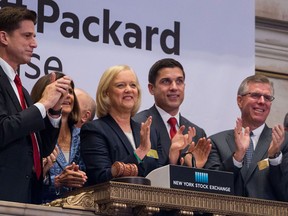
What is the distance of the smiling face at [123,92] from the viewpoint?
20.0ft

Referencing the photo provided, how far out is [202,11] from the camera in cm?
782

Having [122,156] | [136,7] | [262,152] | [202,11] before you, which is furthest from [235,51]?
[122,156]

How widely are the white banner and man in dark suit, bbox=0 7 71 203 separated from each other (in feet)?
4.18

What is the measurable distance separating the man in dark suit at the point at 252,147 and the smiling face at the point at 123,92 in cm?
65

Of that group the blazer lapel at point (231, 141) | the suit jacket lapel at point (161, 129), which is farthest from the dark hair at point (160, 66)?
the blazer lapel at point (231, 141)

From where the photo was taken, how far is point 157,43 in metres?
7.49

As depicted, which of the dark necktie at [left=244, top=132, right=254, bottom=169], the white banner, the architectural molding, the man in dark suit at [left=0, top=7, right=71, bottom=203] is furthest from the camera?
the architectural molding

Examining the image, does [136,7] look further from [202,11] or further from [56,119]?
[56,119]

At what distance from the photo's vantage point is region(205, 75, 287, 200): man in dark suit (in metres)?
6.24

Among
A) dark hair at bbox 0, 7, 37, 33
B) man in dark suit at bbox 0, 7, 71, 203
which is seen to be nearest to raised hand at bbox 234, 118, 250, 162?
man in dark suit at bbox 0, 7, 71, 203

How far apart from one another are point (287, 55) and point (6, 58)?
4.37m

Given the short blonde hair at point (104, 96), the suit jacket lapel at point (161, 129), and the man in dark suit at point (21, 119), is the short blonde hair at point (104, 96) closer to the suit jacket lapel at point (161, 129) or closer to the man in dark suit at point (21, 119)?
the suit jacket lapel at point (161, 129)

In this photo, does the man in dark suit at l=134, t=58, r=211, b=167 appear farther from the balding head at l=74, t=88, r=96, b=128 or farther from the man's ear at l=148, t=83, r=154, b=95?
the balding head at l=74, t=88, r=96, b=128

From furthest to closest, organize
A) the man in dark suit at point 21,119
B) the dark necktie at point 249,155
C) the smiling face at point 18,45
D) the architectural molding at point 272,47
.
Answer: the architectural molding at point 272,47
the dark necktie at point 249,155
the smiling face at point 18,45
the man in dark suit at point 21,119
